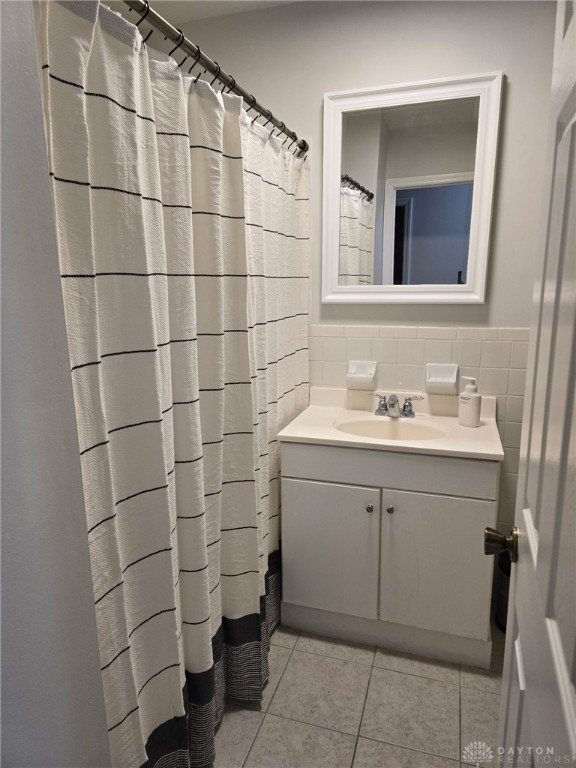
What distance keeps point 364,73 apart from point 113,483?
1.88m

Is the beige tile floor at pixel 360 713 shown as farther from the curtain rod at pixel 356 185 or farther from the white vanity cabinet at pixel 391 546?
the curtain rod at pixel 356 185

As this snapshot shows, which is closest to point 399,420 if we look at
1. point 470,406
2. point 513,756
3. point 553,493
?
point 470,406

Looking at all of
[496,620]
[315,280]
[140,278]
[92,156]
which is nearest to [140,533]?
[140,278]

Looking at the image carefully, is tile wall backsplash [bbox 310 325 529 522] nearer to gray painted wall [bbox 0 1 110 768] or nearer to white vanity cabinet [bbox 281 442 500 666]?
white vanity cabinet [bbox 281 442 500 666]

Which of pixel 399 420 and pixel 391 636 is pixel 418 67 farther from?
pixel 391 636

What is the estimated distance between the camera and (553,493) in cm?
60

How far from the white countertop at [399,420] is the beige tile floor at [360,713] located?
2.69 feet

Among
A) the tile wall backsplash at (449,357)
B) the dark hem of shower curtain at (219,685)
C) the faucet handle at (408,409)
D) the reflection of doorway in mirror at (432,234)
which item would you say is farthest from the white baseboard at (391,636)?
the reflection of doorway in mirror at (432,234)

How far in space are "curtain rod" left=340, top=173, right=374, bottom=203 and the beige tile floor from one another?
1841 millimetres

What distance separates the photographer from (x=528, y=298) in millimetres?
1918

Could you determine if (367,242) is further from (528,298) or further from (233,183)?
(233,183)

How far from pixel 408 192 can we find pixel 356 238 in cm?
28

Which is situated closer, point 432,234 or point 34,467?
point 34,467

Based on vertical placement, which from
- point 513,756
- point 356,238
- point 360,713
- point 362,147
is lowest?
point 360,713
